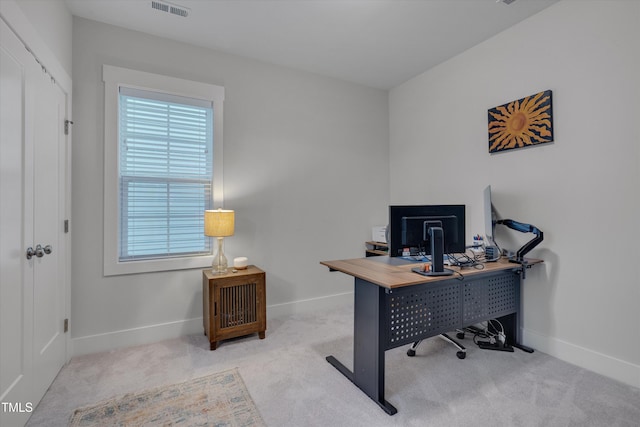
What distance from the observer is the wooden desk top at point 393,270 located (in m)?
1.83

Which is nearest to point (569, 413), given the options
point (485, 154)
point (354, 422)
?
point (354, 422)

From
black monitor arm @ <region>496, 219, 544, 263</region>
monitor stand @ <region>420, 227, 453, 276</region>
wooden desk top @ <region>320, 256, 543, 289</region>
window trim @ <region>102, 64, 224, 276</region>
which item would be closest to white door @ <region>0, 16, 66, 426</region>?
window trim @ <region>102, 64, 224, 276</region>

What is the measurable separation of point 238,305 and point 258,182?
1308 mm

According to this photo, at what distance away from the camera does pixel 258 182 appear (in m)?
3.30

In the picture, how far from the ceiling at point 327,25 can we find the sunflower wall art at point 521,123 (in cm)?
73

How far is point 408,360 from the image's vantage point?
7.91 ft

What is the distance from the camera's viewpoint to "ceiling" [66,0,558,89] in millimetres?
2416

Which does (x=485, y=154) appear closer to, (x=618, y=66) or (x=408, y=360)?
(x=618, y=66)

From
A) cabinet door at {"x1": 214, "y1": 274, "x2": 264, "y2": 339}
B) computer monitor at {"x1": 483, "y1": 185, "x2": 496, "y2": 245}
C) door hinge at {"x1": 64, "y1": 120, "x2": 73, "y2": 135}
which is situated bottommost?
cabinet door at {"x1": 214, "y1": 274, "x2": 264, "y2": 339}

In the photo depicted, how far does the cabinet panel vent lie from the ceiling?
2.35 m

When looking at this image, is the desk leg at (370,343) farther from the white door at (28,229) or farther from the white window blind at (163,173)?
the white door at (28,229)

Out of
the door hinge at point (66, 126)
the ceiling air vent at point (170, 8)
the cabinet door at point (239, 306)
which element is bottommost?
the cabinet door at point (239, 306)

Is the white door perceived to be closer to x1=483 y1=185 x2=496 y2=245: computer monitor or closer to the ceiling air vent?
the ceiling air vent

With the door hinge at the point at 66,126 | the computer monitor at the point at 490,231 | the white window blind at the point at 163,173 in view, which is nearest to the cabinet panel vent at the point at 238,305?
the white window blind at the point at 163,173
